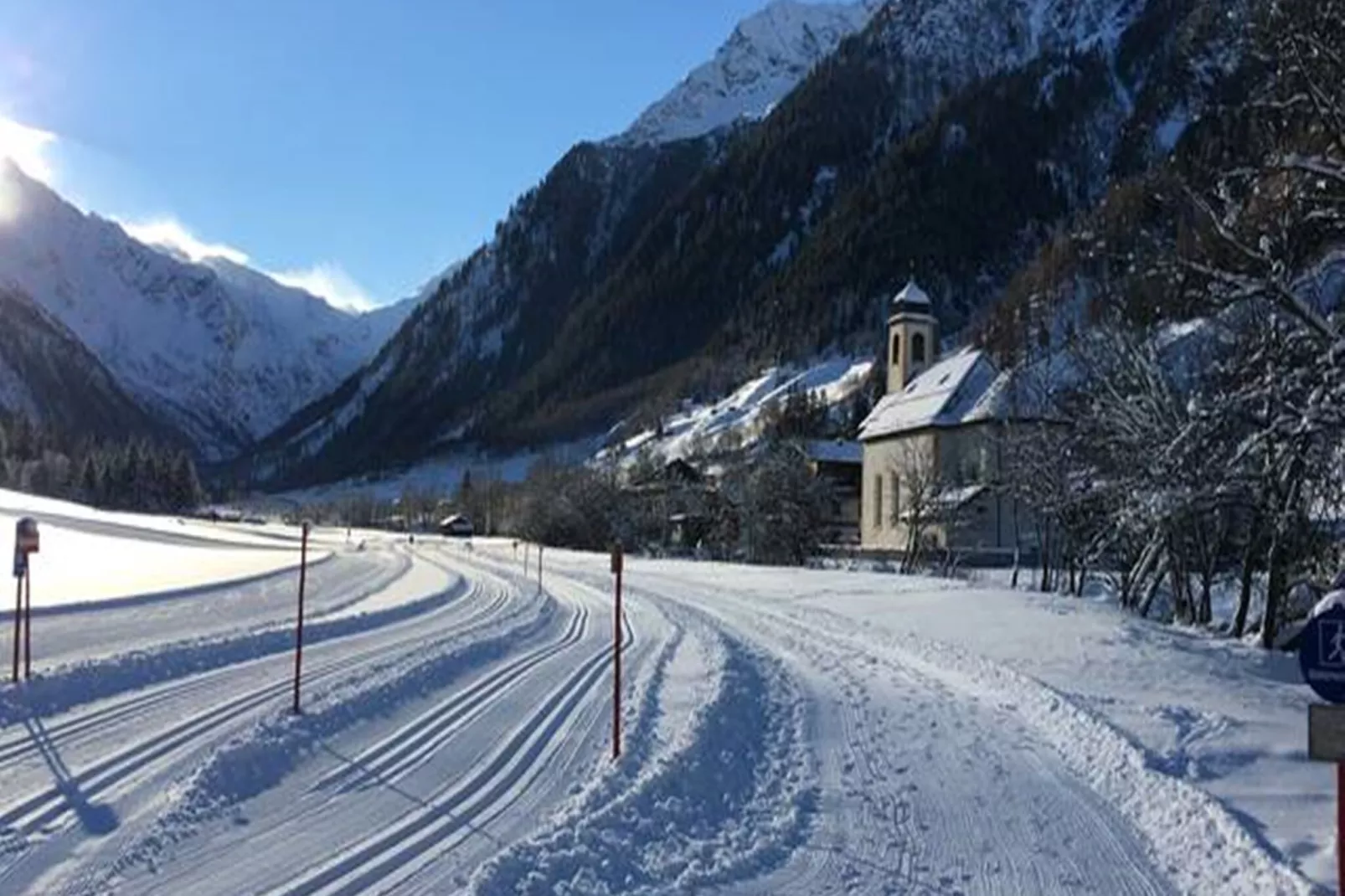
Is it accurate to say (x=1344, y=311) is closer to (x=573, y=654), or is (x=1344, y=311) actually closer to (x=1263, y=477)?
(x=1263, y=477)

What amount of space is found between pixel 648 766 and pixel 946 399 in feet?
212

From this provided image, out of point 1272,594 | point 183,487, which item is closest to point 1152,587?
point 1272,594

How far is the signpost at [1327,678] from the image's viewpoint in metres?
6.79

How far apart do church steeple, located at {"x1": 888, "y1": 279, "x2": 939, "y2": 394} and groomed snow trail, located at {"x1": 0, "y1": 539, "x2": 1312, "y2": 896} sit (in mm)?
77594

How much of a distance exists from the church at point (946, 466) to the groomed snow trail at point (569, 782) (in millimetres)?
34751

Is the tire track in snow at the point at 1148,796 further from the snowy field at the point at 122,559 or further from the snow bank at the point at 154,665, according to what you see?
the snowy field at the point at 122,559

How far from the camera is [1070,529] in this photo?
34.7 metres

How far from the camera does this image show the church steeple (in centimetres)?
9388

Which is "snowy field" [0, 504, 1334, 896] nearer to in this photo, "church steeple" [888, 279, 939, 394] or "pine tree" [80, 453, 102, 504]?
"church steeple" [888, 279, 939, 394]

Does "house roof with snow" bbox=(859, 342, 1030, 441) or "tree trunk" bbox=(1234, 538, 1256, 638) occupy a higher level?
"house roof with snow" bbox=(859, 342, 1030, 441)

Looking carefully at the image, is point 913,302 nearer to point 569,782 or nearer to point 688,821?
point 569,782

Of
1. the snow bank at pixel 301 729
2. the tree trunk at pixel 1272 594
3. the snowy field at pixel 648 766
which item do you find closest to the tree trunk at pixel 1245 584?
the tree trunk at pixel 1272 594

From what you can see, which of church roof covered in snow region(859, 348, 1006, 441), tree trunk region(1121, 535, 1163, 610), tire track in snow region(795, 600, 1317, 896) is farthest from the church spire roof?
tire track in snow region(795, 600, 1317, 896)

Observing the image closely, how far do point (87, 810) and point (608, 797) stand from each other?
3599 mm
